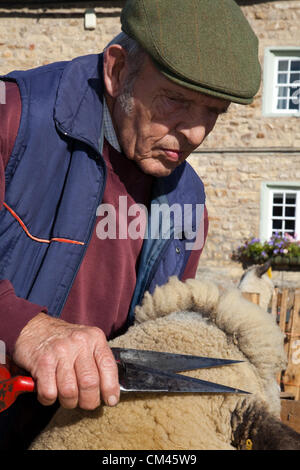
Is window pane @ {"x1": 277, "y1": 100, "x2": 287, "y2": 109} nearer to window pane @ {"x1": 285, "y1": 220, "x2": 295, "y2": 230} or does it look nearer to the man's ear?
window pane @ {"x1": 285, "y1": 220, "x2": 295, "y2": 230}

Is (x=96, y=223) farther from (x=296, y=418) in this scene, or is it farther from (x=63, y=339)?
(x=296, y=418)

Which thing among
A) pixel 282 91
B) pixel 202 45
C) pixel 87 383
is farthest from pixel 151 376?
pixel 282 91

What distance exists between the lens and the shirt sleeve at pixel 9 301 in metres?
1.37

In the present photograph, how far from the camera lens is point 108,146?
215cm

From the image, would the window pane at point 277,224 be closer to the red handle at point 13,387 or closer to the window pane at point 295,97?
the window pane at point 295,97

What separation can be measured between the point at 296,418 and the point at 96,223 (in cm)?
106

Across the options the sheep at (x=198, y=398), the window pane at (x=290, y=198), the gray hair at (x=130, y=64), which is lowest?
the sheep at (x=198, y=398)

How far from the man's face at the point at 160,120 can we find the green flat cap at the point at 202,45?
0.07 metres

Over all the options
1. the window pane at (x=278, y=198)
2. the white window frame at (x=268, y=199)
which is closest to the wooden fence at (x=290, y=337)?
the white window frame at (x=268, y=199)

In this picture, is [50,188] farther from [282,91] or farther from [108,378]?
[282,91]

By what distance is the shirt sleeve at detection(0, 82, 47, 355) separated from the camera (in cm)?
137

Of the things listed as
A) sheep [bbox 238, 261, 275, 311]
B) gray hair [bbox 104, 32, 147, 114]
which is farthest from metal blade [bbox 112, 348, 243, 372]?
sheep [bbox 238, 261, 275, 311]

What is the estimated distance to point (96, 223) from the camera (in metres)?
2.08
